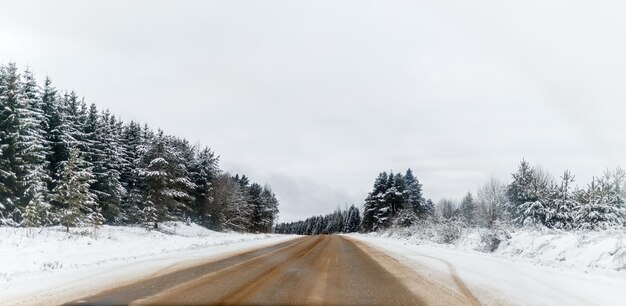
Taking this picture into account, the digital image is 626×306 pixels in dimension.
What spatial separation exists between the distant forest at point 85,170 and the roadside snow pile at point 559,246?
2334 cm

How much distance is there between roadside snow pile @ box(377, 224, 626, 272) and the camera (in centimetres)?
1375

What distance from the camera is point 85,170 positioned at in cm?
3456

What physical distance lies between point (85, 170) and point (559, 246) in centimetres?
3185

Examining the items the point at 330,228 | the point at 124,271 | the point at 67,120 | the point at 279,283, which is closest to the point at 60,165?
the point at 67,120

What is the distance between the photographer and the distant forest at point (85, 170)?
28.9 metres

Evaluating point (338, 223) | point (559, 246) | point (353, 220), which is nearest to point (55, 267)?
point (559, 246)

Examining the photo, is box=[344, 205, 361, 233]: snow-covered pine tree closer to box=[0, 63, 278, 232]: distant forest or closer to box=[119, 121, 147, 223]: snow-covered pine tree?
box=[0, 63, 278, 232]: distant forest

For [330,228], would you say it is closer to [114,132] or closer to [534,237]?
[114,132]

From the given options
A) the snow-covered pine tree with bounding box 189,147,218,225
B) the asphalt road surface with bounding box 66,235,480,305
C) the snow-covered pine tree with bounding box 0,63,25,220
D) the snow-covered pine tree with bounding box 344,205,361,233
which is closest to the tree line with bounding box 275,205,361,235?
→ the snow-covered pine tree with bounding box 344,205,361,233

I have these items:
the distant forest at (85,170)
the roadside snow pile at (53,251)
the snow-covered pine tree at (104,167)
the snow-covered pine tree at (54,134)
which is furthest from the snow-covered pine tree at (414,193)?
the roadside snow pile at (53,251)

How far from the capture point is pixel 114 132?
49.8m

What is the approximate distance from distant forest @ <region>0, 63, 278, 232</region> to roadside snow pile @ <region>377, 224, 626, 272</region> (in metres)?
23.3

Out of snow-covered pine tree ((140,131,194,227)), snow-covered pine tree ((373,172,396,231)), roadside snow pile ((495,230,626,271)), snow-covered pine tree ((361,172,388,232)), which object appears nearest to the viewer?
roadside snow pile ((495,230,626,271))

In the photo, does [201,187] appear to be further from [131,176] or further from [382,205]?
[382,205]
